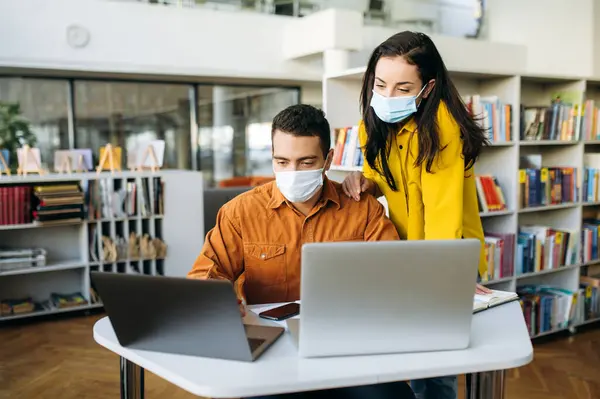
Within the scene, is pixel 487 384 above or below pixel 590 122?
below

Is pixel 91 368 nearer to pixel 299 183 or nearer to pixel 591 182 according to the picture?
pixel 299 183

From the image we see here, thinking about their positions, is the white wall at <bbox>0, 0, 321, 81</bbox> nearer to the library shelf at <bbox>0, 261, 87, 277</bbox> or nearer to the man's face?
the library shelf at <bbox>0, 261, 87, 277</bbox>

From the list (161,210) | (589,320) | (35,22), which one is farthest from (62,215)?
(589,320)

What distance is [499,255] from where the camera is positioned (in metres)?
3.88

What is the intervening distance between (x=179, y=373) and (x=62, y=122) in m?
6.63

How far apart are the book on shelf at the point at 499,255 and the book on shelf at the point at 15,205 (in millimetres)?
3310

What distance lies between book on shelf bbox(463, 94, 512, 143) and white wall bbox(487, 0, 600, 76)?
2.38m

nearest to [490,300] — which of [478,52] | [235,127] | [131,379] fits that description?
[131,379]

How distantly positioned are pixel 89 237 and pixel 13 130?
9.81ft

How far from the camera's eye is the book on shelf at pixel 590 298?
4.36m

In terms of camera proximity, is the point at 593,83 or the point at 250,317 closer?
the point at 250,317

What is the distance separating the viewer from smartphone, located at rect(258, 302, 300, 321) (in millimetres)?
1571

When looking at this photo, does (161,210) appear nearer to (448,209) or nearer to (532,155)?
(532,155)

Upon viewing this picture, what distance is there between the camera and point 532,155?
13.8ft
